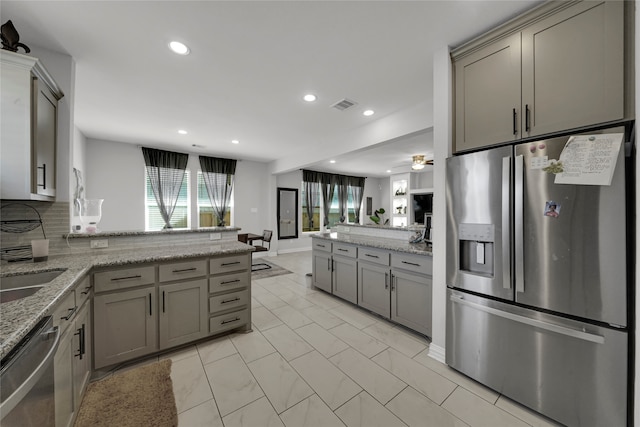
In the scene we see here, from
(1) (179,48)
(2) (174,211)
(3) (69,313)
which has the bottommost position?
(3) (69,313)

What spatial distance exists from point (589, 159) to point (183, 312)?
10.3ft

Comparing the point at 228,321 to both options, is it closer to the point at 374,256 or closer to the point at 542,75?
the point at 374,256

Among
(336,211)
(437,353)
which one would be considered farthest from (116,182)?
(437,353)

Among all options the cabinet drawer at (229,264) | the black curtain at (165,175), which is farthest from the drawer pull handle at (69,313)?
the black curtain at (165,175)

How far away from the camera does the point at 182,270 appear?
7.31 ft

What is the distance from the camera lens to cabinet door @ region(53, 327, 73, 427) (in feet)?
3.94

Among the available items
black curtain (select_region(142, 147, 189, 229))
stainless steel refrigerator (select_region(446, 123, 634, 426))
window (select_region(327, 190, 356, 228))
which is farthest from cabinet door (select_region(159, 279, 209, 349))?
window (select_region(327, 190, 356, 228))

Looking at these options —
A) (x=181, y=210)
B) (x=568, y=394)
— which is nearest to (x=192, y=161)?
(x=181, y=210)

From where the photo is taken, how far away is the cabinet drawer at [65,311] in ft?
4.07

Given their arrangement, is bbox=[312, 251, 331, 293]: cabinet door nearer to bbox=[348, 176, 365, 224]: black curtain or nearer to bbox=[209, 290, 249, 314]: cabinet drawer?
bbox=[209, 290, 249, 314]: cabinet drawer

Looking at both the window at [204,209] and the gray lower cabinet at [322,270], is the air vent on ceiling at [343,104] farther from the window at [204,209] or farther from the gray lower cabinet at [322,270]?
the window at [204,209]

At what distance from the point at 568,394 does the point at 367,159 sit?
556 centimetres

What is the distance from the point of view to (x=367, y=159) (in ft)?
21.1

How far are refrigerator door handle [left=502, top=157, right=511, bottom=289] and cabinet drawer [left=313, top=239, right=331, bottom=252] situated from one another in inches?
90.4
